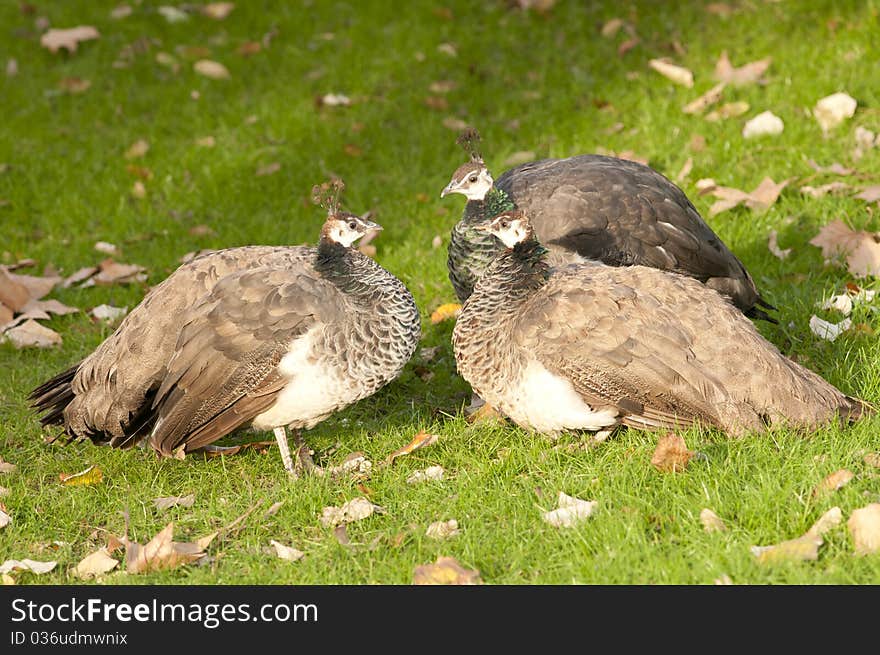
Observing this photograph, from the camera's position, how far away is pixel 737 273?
5891mm

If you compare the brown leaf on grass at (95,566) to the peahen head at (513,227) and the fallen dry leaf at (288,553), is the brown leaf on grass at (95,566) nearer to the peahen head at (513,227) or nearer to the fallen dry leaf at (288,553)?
the fallen dry leaf at (288,553)

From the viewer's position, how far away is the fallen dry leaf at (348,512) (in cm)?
464

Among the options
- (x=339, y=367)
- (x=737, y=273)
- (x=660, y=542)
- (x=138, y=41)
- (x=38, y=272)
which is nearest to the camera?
(x=660, y=542)

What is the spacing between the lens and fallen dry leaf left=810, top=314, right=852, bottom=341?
18.4 ft

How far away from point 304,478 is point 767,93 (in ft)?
16.2

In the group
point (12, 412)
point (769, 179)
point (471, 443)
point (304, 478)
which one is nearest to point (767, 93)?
point (769, 179)

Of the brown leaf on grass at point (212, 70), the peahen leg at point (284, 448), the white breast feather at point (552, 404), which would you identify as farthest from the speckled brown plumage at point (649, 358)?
the brown leaf on grass at point (212, 70)

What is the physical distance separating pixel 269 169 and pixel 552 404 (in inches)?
165

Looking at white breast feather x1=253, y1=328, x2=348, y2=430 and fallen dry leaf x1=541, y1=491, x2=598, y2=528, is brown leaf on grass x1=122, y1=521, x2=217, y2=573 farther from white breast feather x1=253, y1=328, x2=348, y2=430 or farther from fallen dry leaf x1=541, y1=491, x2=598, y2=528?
fallen dry leaf x1=541, y1=491, x2=598, y2=528

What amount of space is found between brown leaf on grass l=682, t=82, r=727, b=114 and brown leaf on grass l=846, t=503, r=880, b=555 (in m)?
4.83

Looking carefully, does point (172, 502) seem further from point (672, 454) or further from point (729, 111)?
point (729, 111)

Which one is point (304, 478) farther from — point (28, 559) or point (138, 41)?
point (138, 41)

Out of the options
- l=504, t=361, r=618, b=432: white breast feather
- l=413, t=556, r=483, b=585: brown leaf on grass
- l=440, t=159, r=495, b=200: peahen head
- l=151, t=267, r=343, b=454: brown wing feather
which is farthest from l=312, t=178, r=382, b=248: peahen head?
l=413, t=556, r=483, b=585: brown leaf on grass

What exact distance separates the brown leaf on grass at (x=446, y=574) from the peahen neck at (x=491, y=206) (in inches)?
88.0
